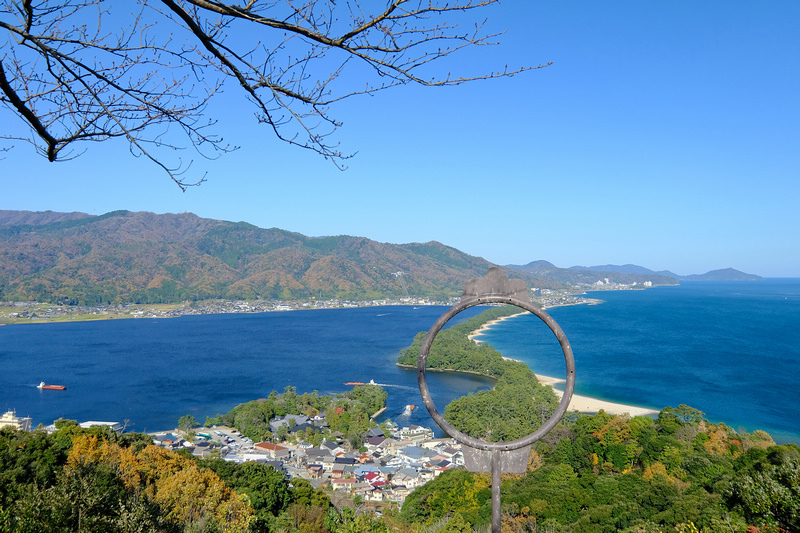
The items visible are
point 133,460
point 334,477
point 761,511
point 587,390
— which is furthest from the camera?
point 587,390

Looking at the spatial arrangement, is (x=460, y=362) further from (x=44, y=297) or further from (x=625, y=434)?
(x=44, y=297)

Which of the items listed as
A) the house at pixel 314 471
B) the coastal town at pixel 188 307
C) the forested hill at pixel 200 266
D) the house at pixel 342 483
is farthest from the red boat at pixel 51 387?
the forested hill at pixel 200 266

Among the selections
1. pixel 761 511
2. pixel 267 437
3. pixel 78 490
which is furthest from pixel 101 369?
pixel 761 511

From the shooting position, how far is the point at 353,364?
39344 mm

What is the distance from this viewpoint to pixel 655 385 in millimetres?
30625

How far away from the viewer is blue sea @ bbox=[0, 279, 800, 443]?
88.1 ft

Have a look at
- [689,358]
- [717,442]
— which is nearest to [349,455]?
[717,442]

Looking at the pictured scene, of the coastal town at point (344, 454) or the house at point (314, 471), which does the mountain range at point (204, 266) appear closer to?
the coastal town at point (344, 454)

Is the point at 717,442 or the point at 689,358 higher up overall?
the point at 717,442

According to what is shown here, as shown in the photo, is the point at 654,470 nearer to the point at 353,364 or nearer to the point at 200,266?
the point at 353,364

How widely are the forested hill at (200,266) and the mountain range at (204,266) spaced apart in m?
0.23

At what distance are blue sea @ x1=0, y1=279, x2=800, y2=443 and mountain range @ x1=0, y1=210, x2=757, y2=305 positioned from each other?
93.2ft

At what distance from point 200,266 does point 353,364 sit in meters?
86.7

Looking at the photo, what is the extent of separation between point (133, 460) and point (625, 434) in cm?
1302
